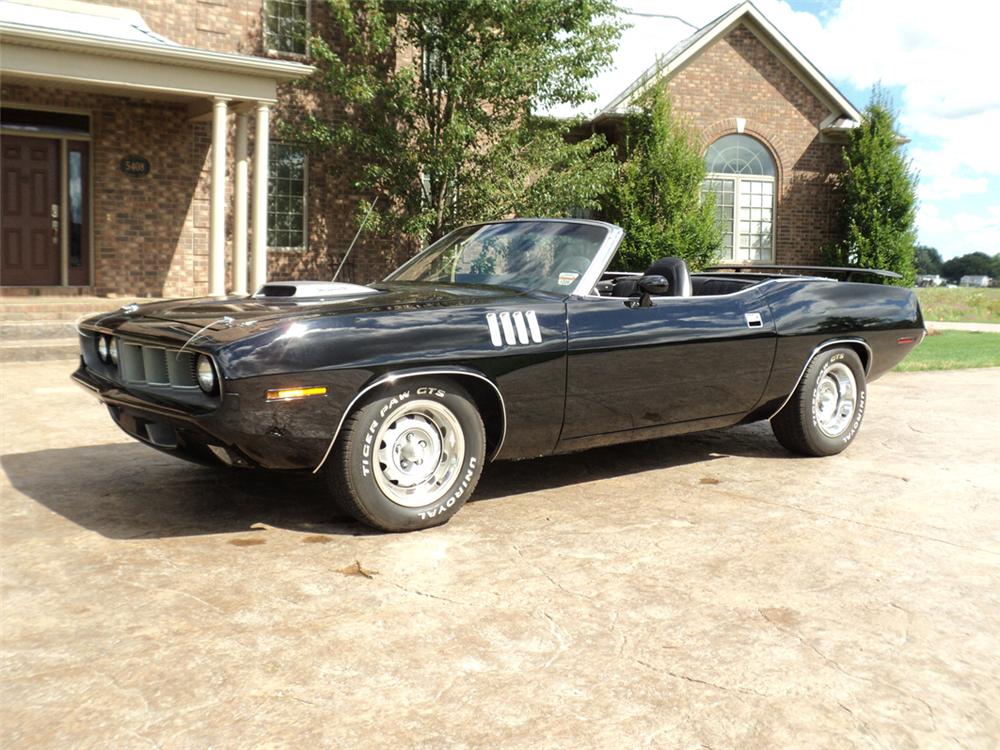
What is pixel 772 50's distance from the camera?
21.5 meters

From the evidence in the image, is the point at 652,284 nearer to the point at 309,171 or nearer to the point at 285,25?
the point at 309,171

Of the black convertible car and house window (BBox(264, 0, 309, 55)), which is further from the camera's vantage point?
house window (BBox(264, 0, 309, 55))

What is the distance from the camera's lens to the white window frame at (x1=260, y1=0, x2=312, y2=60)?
16406mm

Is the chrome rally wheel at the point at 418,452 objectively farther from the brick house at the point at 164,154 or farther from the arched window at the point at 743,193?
the arched window at the point at 743,193

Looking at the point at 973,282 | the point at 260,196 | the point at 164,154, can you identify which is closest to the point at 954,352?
the point at 260,196

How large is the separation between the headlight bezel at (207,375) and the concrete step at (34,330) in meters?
8.82

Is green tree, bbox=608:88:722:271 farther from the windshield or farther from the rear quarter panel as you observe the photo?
the windshield

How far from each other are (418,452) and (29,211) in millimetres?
12856

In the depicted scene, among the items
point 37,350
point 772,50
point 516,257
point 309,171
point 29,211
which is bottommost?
point 37,350

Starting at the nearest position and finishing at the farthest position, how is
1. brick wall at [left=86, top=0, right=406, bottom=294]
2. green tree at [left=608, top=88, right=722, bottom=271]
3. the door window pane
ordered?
the door window pane
brick wall at [left=86, top=0, right=406, bottom=294]
green tree at [left=608, top=88, right=722, bottom=271]

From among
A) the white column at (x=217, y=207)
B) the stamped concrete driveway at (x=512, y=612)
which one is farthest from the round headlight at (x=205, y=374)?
the white column at (x=217, y=207)

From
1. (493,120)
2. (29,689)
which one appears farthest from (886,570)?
(493,120)

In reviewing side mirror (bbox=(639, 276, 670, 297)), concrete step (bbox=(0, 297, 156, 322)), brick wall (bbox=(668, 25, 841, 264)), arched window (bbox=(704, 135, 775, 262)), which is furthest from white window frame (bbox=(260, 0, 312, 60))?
side mirror (bbox=(639, 276, 670, 297))

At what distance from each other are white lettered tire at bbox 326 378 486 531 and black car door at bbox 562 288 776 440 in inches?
24.6
